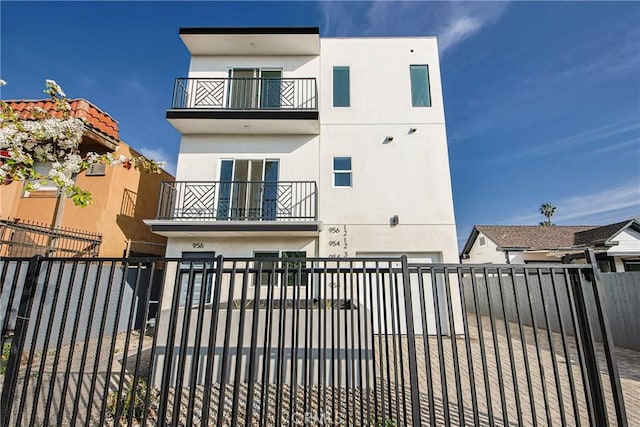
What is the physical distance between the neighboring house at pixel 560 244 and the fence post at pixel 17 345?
Result: 1479cm

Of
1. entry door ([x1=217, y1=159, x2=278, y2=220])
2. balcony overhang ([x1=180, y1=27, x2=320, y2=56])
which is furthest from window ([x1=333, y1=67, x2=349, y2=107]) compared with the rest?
entry door ([x1=217, y1=159, x2=278, y2=220])

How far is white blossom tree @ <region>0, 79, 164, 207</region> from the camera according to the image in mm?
2885

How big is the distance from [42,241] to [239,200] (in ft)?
17.9

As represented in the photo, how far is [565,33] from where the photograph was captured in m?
8.30

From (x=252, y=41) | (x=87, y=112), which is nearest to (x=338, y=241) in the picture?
(x=252, y=41)

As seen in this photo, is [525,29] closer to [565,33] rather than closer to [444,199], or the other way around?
[565,33]

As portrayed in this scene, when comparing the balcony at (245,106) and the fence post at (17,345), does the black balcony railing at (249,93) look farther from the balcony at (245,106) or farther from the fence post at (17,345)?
the fence post at (17,345)

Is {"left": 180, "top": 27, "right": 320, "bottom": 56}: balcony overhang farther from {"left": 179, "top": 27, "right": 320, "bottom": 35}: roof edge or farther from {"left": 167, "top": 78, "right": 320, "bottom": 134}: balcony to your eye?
{"left": 167, "top": 78, "right": 320, "bottom": 134}: balcony

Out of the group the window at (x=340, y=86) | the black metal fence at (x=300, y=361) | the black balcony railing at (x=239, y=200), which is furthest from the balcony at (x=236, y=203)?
the black metal fence at (x=300, y=361)

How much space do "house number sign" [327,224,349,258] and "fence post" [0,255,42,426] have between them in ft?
19.9

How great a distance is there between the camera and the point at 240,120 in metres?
8.40

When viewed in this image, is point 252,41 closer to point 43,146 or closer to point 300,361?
point 43,146

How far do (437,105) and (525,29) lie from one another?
10.8 ft

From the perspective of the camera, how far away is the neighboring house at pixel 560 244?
35.7 ft
